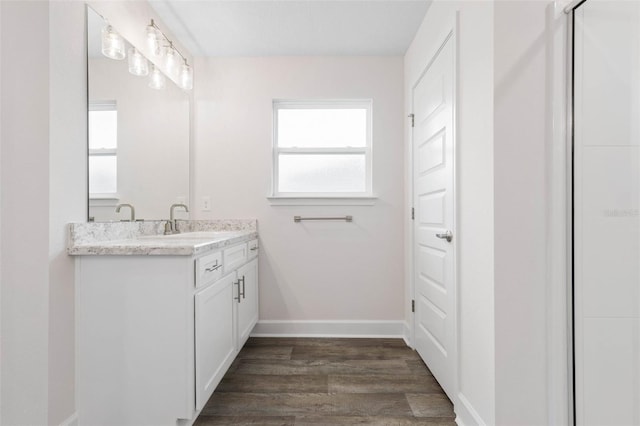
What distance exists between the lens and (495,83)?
1.35 metres

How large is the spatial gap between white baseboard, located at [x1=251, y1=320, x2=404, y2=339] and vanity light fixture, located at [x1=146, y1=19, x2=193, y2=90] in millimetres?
2047

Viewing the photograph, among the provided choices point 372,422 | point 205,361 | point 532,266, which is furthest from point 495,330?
point 205,361

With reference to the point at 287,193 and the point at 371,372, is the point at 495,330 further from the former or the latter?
the point at 287,193

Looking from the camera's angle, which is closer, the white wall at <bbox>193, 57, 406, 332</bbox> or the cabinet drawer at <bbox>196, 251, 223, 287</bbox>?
the cabinet drawer at <bbox>196, 251, 223, 287</bbox>

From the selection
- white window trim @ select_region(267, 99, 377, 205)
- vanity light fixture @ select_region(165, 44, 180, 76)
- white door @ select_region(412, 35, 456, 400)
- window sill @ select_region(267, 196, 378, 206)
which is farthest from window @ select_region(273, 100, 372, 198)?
vanity light fixture @ select_region(165, 44, 180, 76)

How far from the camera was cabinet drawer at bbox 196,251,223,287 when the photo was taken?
1.56 m

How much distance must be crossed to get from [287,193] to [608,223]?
214cm

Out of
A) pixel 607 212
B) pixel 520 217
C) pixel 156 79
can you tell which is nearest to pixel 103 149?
pixel 156 79

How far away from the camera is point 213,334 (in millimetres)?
1732

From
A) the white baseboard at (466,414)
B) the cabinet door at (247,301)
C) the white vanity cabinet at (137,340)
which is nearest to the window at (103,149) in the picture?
the white vanity cabinet at (137,340)

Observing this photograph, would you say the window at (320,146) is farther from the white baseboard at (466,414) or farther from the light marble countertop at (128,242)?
the white baseboard at (466,414)

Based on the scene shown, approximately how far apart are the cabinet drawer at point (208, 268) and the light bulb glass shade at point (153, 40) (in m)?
1.41

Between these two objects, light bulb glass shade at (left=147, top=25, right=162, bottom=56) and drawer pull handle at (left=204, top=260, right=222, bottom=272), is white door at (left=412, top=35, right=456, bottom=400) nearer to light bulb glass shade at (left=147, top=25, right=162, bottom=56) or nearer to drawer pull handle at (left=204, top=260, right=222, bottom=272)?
drawer pull handle at (left=204, top=260, right=222, bottom=272)

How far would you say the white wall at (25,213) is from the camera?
4.09 feet
